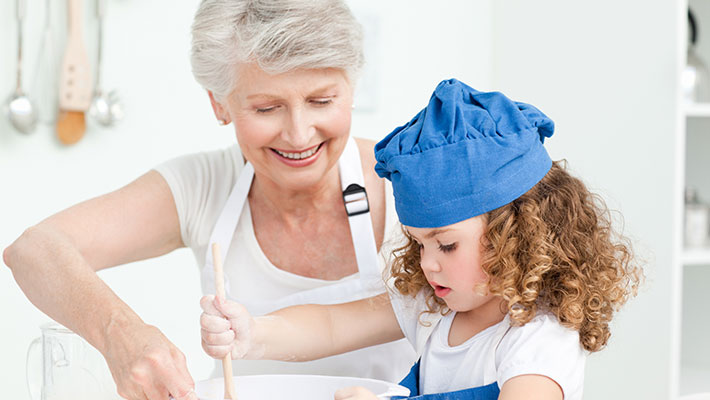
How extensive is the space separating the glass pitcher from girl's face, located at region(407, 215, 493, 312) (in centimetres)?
48

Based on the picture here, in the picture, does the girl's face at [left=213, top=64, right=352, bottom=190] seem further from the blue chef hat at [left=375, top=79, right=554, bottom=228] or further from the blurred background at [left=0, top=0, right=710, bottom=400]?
the blurred background at [left=0, top=0, right=710, bottom=400]

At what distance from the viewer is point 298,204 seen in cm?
151

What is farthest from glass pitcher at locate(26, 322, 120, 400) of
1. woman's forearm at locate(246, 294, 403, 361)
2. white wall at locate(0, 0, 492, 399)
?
white wall at locate(0, 0, 492, 399)

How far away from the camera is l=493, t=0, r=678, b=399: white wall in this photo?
86.3 inches

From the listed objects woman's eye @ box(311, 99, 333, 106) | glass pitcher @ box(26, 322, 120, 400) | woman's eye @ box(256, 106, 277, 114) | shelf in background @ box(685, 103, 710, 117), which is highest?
woman's eye @ box(311, 99, 333, 106)

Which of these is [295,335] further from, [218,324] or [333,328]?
[218,324]

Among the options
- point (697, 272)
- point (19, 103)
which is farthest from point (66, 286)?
point (697, 272)

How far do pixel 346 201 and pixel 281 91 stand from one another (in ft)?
0.93

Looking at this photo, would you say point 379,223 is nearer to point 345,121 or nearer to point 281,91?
point 345,121

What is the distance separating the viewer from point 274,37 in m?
1.21

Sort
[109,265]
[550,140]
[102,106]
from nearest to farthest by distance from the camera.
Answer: [109,265] → [102,106] → [550,140]

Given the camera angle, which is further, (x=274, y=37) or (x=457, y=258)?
(x=274, y=37)

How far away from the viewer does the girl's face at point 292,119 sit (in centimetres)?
126

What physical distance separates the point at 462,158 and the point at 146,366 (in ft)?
1.53
